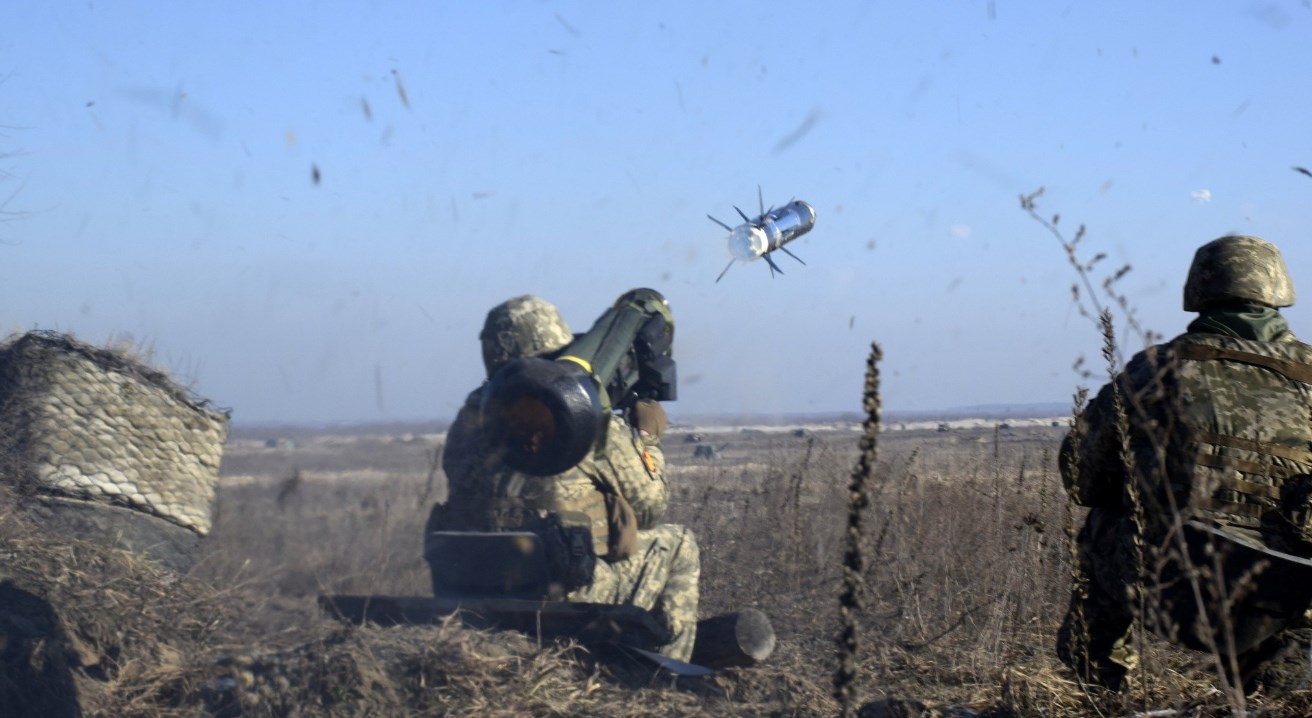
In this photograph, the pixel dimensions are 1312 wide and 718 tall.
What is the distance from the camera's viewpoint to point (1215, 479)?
4594mm

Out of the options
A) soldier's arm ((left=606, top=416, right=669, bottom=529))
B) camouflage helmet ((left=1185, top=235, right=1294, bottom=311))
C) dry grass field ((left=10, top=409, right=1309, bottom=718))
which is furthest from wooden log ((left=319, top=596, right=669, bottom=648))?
camouflage helmet ((left=1185, top=235, right=1294, bottom=311))

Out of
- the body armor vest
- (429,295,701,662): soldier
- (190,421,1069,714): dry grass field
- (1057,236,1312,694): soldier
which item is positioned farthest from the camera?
(429,295,701,662): soldier

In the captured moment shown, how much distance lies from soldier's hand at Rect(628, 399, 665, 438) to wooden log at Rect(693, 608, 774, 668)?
57.3 inches

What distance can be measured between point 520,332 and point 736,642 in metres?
2.36

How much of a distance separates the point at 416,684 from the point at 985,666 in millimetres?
2710

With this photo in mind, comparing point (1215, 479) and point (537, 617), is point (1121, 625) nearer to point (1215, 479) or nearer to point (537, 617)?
point (1215, 479)

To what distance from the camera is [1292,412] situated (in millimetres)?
4805

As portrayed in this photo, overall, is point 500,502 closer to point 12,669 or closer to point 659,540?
point 659,540

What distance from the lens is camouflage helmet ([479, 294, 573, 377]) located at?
8.12 metres

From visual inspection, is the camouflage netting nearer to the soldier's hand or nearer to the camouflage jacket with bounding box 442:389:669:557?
the camouflage jacket with bounding box 442:389:669:557

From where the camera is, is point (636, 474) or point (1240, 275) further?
point (636, 474)

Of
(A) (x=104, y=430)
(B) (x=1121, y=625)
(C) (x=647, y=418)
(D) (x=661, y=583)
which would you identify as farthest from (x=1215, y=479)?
(A) (x=104, y=430)

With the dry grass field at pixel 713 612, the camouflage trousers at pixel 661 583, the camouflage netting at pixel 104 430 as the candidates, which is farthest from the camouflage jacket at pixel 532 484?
the camouflage netting at pixel 104 430

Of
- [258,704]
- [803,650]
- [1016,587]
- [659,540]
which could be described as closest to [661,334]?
[659,540]
